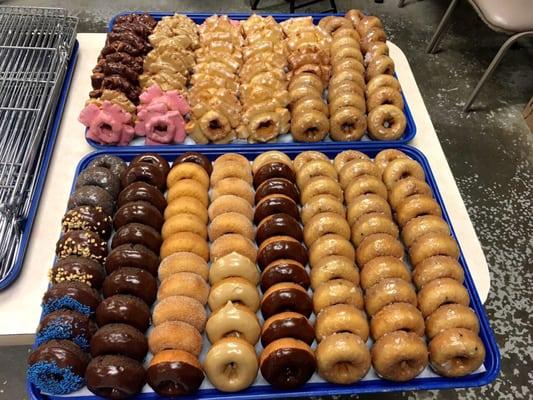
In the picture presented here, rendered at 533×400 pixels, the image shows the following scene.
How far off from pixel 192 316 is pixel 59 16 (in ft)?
6.04

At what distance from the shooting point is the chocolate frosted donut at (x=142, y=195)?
72.9 inches

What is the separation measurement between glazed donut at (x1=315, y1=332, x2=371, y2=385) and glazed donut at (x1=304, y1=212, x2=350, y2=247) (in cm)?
40

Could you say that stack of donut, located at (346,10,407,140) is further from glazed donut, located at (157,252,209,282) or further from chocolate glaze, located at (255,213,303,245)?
glazed donut, located at (157,252,209,282)

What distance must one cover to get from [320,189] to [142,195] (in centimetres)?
68

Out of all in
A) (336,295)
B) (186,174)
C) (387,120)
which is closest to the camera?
(336,295)

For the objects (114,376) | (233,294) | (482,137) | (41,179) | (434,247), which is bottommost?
(114,376)

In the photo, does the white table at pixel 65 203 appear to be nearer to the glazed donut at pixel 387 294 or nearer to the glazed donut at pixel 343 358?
the glazed donut at pixel 387 294

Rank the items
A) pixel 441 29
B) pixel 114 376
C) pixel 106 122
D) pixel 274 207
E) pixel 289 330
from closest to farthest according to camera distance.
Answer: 1. pixel 114 376
2. pixel 289 330
3. pixel 274 207
4. pixel 106 122
5. pixel 441 29

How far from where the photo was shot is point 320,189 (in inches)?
76.1

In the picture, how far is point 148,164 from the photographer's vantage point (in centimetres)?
196

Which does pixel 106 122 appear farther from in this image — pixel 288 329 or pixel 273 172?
pixel 288 329

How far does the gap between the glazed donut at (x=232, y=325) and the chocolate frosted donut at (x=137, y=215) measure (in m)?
0.44

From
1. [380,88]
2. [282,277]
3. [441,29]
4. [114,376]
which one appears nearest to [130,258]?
[114,376]

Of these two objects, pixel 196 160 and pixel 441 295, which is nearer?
pixel 441 295
